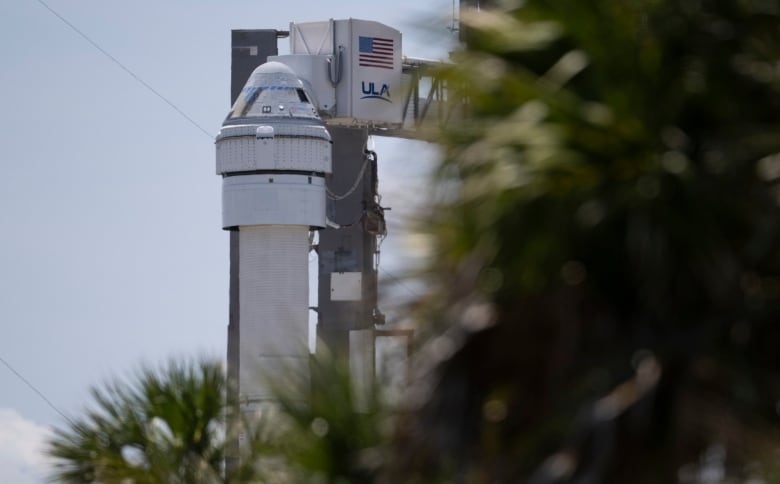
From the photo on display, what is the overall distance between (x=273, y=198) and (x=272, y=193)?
5.0 inches

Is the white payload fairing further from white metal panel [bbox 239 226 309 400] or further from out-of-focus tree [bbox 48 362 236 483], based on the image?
out-of-focus tree [bbox 48 362 236 483]

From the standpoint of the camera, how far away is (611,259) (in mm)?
5965

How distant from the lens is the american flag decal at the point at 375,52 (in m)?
40.4

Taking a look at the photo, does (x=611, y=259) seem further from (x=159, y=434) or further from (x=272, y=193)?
(x=272, y=193)

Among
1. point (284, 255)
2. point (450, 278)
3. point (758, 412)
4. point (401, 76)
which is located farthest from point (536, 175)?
point (401, 76)

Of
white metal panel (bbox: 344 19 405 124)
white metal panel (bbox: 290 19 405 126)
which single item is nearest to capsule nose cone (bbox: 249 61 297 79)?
white metal panel (bbox: 290 19 405 126)

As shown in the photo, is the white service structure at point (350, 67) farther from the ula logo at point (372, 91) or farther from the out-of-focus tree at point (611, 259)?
the out-of-focus tree at point (611, 259)

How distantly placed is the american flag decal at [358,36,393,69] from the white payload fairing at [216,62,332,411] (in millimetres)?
2439

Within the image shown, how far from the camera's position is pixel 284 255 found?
38406mm

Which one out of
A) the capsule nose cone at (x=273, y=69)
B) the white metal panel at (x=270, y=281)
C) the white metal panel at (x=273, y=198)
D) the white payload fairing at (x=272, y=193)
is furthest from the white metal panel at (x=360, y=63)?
the white metal panel at (x=270, y=281)

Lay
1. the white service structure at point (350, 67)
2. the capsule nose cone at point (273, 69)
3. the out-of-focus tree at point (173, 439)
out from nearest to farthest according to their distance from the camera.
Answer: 1. the out-of-focus tree at point (173, 439)
2. the capsule nose cone at point (273, 69)
3. the white service structure at point (350, 67)

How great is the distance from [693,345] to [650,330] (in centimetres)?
20

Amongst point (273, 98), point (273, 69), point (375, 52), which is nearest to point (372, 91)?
point (375, 52)

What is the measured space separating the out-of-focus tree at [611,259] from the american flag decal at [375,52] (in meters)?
34.3
